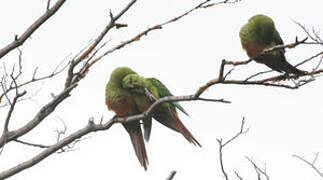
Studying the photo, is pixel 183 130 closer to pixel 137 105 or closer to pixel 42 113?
pixel 137 105

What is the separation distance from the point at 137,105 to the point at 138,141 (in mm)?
460

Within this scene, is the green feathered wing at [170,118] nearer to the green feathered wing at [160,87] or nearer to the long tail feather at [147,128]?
the long tail feather at [147,128]

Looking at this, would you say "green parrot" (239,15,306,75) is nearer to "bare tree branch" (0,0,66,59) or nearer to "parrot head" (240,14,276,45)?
"parrot head" (240,14,276,45)

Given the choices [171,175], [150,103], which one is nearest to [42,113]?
[171,175]

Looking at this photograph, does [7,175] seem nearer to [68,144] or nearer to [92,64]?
[68,144]

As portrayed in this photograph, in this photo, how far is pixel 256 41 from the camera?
556cm

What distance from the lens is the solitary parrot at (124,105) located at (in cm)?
565

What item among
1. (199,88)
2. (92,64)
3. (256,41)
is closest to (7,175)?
(92,64)

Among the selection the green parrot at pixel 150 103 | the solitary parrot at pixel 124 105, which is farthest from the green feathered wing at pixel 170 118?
the solitary parrot at pixel 124 105

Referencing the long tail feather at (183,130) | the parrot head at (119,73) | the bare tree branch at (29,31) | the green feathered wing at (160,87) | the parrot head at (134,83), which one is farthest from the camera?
the green feathered wing at (160,87)

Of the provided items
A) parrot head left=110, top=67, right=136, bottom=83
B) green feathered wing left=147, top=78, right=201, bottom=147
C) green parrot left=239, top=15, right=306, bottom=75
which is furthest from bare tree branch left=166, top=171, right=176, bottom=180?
parrot head left=110, top=67, right=136, bottom=83

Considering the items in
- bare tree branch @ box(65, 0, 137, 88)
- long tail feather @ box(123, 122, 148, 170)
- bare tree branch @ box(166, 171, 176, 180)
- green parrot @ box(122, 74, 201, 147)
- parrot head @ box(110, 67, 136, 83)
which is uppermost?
bare tree branch @ box(65, 0, 137, 88)

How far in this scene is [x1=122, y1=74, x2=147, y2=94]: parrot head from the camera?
5707 millimetres

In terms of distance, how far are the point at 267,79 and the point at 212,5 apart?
82 centimetres
